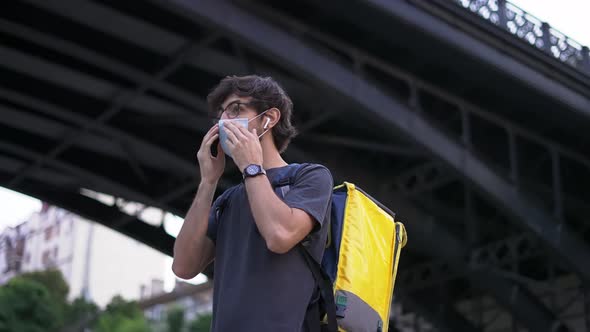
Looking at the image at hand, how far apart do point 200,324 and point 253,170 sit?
945 cm

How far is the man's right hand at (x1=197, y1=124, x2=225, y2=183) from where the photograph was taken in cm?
342

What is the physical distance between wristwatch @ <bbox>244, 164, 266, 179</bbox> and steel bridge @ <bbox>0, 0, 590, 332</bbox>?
1098cm

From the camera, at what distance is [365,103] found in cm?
1545

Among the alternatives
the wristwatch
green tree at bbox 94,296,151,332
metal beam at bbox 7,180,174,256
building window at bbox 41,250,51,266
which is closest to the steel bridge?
metal beam at bbox 7,180,174,256

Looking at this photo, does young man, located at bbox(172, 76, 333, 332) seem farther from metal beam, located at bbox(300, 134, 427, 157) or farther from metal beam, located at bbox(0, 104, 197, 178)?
metal beam, located at bbox(0, 104, 197, 178)

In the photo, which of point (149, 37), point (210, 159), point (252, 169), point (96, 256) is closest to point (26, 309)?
point (149, 37)

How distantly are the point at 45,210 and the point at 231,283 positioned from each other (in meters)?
77.4

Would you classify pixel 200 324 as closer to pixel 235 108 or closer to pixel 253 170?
pixel 235 108

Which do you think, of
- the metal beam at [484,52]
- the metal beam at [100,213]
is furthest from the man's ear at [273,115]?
the metal beam at [100,213]

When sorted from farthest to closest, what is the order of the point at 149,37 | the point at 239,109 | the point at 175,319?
the point at 149,37 < the point at 175,319 < the point at 239,109

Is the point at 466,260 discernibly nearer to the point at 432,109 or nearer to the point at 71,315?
the point at 432,109

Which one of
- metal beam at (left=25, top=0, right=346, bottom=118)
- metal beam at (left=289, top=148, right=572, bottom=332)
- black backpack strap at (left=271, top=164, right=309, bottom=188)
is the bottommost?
black backpack strap at (left=271, top=164, right=309, bottom=188)

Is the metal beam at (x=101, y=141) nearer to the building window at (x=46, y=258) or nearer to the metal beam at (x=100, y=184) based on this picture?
the metal beam at (x=100, y=184)

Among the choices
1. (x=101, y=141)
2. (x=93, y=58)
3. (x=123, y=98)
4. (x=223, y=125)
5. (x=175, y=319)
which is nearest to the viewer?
(x=223, y=125)
